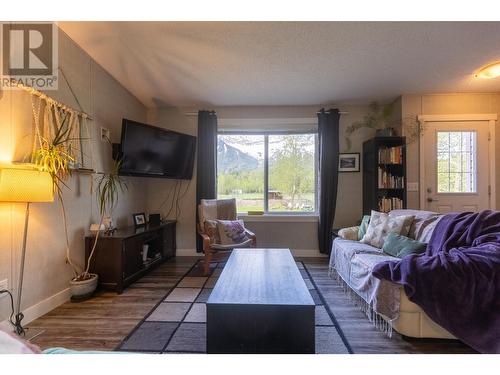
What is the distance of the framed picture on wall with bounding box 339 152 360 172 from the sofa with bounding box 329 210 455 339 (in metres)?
1.20

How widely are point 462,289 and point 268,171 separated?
2.91 meters

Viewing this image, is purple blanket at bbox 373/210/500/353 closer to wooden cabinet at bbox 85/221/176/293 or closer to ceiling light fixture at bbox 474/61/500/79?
ceiling light fixture at bbox 474/61/500/79

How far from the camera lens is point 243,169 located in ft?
13.6

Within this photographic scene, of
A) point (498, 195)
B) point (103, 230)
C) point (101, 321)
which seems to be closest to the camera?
point (101, 321)

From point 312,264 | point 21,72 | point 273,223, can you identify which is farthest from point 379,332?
point 21,72

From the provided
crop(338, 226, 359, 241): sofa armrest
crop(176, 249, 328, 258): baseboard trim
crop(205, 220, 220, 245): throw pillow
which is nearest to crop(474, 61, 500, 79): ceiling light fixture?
crop(338, 226, 359, 241): sofa armrest

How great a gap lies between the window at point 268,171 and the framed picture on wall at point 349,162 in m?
0.41

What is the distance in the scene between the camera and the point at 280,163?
13.4 feet

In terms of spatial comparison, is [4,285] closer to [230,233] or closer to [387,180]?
[230,233]

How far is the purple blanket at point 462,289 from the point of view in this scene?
4.95ft

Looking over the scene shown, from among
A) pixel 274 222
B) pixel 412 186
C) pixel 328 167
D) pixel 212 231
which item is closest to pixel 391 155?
pixel 412 186

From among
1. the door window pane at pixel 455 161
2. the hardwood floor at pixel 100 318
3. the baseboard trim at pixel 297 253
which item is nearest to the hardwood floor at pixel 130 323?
the hardwood floor at pixel 100 318

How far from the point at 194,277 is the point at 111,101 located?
240 centimetres
